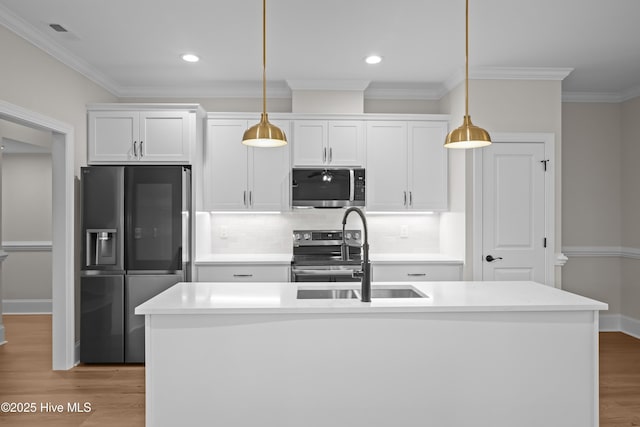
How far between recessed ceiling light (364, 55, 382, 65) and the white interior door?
1.37m

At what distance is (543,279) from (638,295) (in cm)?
148

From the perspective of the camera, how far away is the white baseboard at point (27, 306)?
5.92m

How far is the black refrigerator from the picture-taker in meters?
3.82

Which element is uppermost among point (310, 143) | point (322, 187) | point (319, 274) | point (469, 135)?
point (310, 143)

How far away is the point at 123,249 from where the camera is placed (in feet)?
12.6

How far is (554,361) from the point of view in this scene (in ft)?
7.21

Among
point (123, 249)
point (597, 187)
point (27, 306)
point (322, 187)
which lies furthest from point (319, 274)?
point (27, 306)

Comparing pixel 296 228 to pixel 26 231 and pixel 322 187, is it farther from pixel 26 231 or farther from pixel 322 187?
pixel 26 231

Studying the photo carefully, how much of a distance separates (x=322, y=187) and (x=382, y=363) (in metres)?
2.36

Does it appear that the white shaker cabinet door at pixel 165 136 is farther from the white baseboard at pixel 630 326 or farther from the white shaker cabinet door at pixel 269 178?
the white baseboard at pixel 630 326

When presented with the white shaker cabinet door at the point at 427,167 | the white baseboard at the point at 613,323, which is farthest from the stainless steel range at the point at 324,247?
the white baseboard at the point at 613,323

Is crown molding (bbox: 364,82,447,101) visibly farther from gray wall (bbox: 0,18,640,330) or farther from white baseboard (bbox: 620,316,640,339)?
white baseboard (bbox: 620,316,640,339)

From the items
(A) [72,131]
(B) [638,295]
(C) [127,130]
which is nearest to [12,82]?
(A) [72,131]

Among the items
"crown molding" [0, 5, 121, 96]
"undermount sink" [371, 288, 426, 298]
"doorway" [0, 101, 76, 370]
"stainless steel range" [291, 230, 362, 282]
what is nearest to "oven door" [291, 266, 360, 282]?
"stainless steel range" [291, 230, 362, 282]
